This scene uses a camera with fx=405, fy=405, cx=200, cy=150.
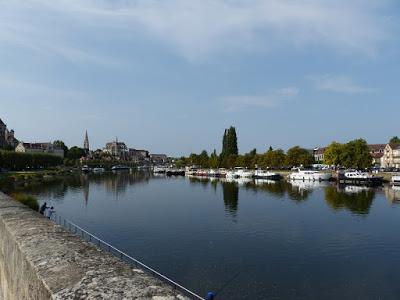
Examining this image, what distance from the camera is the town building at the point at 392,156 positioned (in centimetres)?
18600

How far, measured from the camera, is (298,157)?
161 m

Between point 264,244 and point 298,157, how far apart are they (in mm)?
130321

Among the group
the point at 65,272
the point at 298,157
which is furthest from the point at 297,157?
the point at 65,272

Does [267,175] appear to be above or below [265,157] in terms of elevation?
below

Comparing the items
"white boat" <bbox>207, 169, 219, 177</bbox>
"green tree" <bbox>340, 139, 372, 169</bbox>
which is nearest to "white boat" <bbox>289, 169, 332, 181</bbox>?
"green tree" <bbox>340, 139, 372, 169</bbox>

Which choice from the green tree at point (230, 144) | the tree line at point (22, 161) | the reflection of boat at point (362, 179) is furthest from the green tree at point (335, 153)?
the tree line at point (22, 161)

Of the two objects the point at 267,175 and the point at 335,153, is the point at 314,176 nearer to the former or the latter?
the point at 335,153

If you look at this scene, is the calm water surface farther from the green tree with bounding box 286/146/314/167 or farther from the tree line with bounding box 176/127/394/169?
the green tree with bounding box 286/146/314/167

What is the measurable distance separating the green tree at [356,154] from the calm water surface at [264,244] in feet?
217

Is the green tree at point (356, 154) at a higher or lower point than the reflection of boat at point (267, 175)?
higher

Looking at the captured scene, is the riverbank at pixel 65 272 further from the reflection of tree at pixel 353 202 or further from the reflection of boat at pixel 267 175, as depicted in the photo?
the reflection of boat at pixel 267 175

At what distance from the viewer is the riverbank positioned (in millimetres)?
5715

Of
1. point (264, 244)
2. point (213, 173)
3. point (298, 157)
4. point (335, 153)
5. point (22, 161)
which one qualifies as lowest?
point (264, 244)

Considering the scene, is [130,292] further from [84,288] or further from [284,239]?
[284,239]
